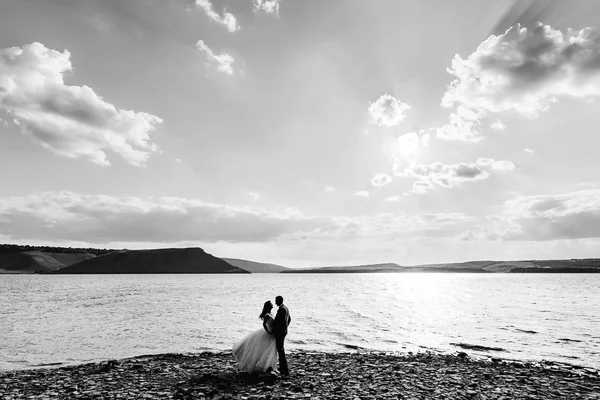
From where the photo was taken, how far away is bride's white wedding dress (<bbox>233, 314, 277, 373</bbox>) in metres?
18.6

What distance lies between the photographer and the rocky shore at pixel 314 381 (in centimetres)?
1641

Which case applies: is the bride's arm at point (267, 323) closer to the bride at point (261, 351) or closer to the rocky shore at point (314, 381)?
the bride at point (261, 351)

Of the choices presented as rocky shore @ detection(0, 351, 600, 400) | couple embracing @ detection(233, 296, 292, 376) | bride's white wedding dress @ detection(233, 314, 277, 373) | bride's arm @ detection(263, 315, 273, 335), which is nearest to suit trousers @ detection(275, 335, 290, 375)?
couple embracing @ detection(233, 296, 292, 376)

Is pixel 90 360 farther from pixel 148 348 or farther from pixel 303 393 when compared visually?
pixel 303 393

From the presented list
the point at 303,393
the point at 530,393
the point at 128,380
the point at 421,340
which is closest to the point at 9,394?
the point at 128,380

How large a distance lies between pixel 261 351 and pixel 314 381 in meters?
2.75

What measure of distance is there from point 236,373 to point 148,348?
1446 cm

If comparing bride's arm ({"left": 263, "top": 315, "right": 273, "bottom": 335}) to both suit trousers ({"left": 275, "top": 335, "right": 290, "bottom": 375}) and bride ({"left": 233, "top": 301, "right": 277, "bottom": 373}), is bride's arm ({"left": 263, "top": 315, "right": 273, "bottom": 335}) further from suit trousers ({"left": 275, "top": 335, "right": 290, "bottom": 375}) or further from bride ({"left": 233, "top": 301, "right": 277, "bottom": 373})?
suit trousers ({"left": 275, "top": 335, "right": 290, "bottom": 375})

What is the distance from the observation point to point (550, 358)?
28.3 meters

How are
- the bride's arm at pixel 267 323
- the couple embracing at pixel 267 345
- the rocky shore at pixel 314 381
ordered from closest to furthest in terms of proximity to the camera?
the rocky shore at pixel 314 381, the bride's arm at pixel 267 323, the couple embracing at pixel 267 345

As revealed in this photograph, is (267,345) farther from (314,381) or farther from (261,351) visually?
(314,381)

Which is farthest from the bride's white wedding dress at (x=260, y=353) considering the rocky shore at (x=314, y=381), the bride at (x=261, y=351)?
the rocky shore at (x=314, y=381)

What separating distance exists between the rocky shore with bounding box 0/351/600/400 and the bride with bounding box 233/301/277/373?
0.48 m

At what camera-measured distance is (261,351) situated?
18.8 m
